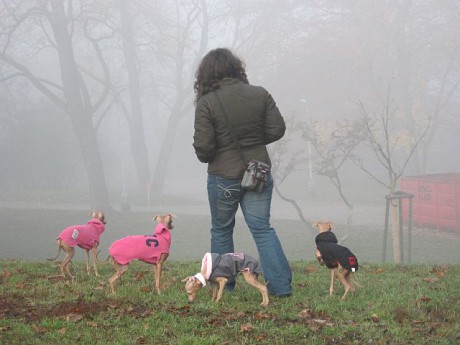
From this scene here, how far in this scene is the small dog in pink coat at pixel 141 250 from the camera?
19.0 feet

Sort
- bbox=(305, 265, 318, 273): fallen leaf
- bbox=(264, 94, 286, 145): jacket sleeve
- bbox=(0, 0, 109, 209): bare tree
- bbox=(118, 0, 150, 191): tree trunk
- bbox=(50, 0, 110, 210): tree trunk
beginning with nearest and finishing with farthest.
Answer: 1. bbox=(264, 94, 286, 145): jacket sleeve
2. bbox=(305, 265, 318, 273): fallen leaf
3. bbox=(0, 0, 109, 209): bare tree
4. bbox=(50, 0, 110, 210): tree trunk
5. bbox=(118, 0, 150, 191): tree trunk

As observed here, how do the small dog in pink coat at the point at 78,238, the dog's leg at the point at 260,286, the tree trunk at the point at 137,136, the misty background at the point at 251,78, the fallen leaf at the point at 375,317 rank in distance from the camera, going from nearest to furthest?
1. the fallen leaf at the point at 375,317
2. the dog's leg at the point at 260,286
3. the small dog in pink coat at the point at 78,238
4. the misty background at the point at 251,78
5. the tree trunk at the point at 137,136

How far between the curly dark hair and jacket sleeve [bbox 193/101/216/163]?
186 mm

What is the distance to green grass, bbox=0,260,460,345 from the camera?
4535 mm

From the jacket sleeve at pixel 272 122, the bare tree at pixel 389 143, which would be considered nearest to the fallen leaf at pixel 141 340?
the jacket sleeve at pixel 272 122

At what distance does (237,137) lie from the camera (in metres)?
5.55

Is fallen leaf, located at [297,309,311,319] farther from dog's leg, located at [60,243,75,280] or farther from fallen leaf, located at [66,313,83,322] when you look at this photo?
dog's leg, located at [60,243,75,280]

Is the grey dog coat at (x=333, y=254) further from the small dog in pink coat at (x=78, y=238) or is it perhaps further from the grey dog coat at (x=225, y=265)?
the small dog in pink coat at (x=78, y=238)

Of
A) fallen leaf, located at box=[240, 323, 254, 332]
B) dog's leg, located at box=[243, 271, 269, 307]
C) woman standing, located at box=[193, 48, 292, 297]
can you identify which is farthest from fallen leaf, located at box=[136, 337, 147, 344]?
woman standing, located at box=[193, 48, 292, 297]

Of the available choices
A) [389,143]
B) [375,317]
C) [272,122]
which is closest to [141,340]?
[375,317]

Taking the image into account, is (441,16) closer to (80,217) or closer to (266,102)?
(80,217)

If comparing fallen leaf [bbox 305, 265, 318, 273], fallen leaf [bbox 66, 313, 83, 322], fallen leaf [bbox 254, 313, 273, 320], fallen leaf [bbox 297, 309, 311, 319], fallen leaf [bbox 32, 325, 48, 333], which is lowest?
fallen leaf [bbox 32, 325, 48, 333]

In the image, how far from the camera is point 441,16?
33031 millimetres

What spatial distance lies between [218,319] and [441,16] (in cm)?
3144
